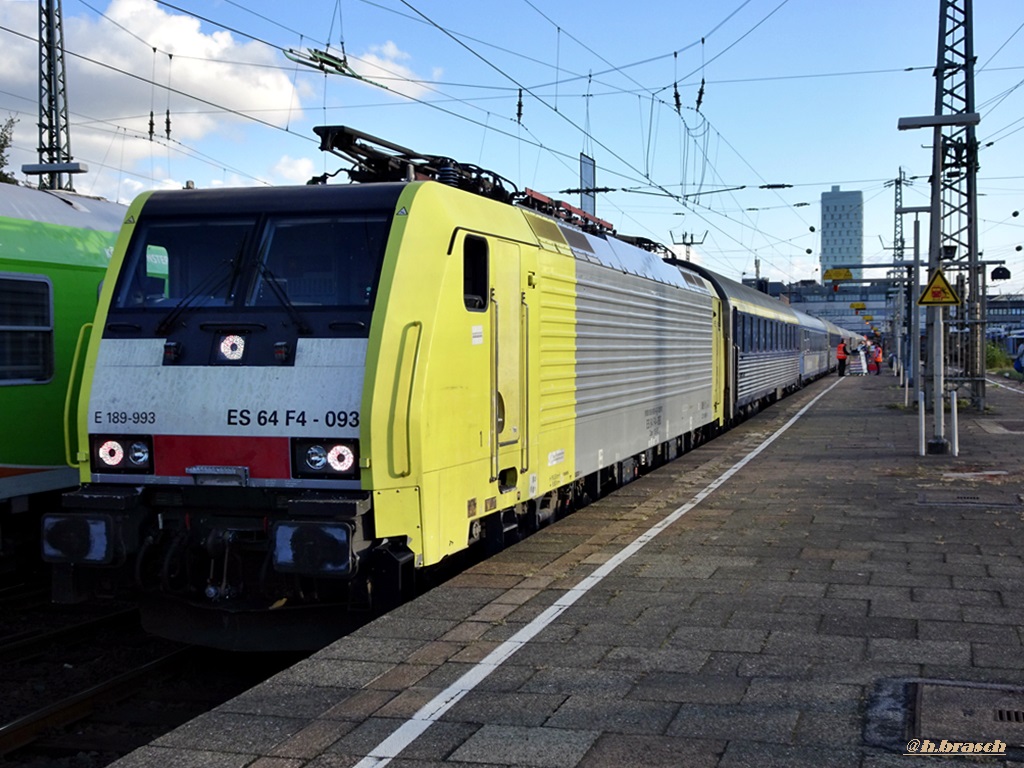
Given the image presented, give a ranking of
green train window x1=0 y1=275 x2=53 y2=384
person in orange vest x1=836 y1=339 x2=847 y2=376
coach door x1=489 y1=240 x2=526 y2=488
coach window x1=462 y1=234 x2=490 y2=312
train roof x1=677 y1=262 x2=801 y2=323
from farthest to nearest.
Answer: person in orange vest x1=836 y1=339 x2=847 y2=376
train roof x1=677 y1=262 x2=801 y2=323
green train window x1=0 y1=275 x2=53 y2=384
coach door x1=489 y1=240 x2=526 y2=488
coach window x1=462 y1=234 x2=490 y2=312

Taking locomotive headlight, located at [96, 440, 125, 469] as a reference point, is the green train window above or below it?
above

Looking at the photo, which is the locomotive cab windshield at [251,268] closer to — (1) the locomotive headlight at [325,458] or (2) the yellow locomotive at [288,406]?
(2) the yellow locomotive at [288,406]

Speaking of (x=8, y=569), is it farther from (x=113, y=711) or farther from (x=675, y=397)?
(x=675, y=397)

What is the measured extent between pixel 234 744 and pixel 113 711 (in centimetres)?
228

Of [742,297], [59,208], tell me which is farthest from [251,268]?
[742,297]

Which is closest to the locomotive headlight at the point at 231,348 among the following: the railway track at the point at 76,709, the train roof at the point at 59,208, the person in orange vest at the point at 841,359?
the railway track at the point at 76,709

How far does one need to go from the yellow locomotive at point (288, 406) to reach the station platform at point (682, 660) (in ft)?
2.19

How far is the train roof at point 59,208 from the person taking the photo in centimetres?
945

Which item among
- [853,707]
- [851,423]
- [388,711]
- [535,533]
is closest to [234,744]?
[388,711]

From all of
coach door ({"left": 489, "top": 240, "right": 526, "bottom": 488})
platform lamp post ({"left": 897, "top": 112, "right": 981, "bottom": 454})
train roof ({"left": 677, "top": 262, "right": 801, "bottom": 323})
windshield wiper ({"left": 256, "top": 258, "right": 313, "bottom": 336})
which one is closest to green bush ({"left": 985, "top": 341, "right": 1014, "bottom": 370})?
train roof ({"left": 677, "top": 262, "right": 801, "bottom": 323})

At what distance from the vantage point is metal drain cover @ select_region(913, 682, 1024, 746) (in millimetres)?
4574

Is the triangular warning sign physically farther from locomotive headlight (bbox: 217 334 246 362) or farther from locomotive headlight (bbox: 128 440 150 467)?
locomotive headlight (bbox: 128 440 150 467)

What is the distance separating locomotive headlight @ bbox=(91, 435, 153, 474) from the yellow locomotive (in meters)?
0.01

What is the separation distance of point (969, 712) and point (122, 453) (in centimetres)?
511
